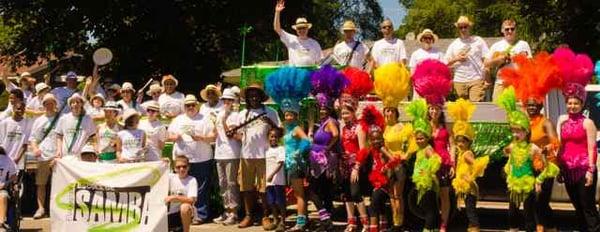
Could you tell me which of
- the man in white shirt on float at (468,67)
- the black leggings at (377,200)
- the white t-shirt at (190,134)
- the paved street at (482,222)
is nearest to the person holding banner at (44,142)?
the paved street at (482,222)

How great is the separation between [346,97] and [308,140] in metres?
0.70

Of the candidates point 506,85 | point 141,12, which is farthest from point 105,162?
point 141,12

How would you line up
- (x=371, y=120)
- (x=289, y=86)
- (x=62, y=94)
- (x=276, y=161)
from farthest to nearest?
(x=62, y=94), (x=276, y=161), (x=289, y=86), (x=371, y=120)

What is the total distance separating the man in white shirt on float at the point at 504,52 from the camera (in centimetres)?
1107

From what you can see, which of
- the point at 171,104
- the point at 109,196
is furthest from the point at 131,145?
the point at 171,104

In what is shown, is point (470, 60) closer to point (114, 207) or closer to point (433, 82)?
point (433, 82)

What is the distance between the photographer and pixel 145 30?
2645 cm

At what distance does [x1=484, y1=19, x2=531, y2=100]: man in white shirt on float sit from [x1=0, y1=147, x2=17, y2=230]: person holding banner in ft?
19.5

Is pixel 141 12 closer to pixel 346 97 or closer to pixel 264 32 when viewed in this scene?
pixel 264 32

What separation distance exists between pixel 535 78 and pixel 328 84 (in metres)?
2.37

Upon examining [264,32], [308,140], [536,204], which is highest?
[264,32]

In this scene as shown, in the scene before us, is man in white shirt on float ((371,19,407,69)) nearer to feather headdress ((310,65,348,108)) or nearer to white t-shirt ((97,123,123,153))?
feather headdress ((310,65,348,108))

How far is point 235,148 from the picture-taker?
A: 450 inches

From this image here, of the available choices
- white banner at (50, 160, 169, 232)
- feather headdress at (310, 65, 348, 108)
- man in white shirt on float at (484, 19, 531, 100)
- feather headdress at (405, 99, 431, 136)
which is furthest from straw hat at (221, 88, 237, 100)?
man in white shirt on float at (484, 19, 531, 100)
